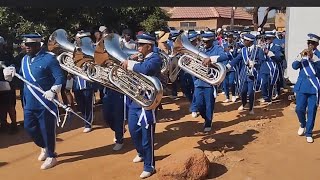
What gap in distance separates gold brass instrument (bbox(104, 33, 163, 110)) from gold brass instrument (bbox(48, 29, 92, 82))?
0.74 metres

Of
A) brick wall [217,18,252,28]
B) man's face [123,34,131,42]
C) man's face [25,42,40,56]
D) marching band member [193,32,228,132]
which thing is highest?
man's face [25,42,40,56]

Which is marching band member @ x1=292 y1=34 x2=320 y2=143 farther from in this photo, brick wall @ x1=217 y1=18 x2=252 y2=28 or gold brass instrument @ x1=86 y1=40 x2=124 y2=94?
brick wall @ x1=217 y1=18 x2=252 y2=28

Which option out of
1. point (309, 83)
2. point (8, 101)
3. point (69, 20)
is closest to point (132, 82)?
point (309, 83)

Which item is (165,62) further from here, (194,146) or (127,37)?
(127,37)

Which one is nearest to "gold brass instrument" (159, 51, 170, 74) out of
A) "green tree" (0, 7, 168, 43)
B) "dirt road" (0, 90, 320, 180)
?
"dirt road" (0, 90, 320, 180)

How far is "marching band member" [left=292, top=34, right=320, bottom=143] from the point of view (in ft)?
20.9

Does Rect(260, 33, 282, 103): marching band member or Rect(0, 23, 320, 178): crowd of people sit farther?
Rect(260, 33, 282, 103): marching band member

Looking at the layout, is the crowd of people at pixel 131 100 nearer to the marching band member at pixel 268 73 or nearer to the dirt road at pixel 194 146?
the marching band member at pixel 268 73

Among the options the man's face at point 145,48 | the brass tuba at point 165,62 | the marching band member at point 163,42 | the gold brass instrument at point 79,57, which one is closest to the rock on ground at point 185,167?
the gold brass instrument at point 79,57

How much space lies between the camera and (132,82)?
477 cm

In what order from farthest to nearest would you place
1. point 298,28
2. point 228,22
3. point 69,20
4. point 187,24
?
point 228,22 → point 187,24 → point 69,20 → point 298,28

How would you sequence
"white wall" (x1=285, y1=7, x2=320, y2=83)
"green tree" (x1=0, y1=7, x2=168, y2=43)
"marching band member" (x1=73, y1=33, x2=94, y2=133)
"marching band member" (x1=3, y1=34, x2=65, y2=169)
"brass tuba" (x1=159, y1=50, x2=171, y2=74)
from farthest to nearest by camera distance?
"green tree" (x1=0, y1=7, x2=168, y2=43)
"white wall" (x1=285, y1=7, x2=320, y2=83)
"marching band member" (x1=73, y1=33, x2=94, y2=133)
"brass tuba" (x1=159, y1=50, x2=171, y2=74)
"marching band member" (x1=3, y1=34, x2=65, y2=169)

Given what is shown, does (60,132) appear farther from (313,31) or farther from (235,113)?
(313,31)

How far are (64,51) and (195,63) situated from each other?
6.85ft
